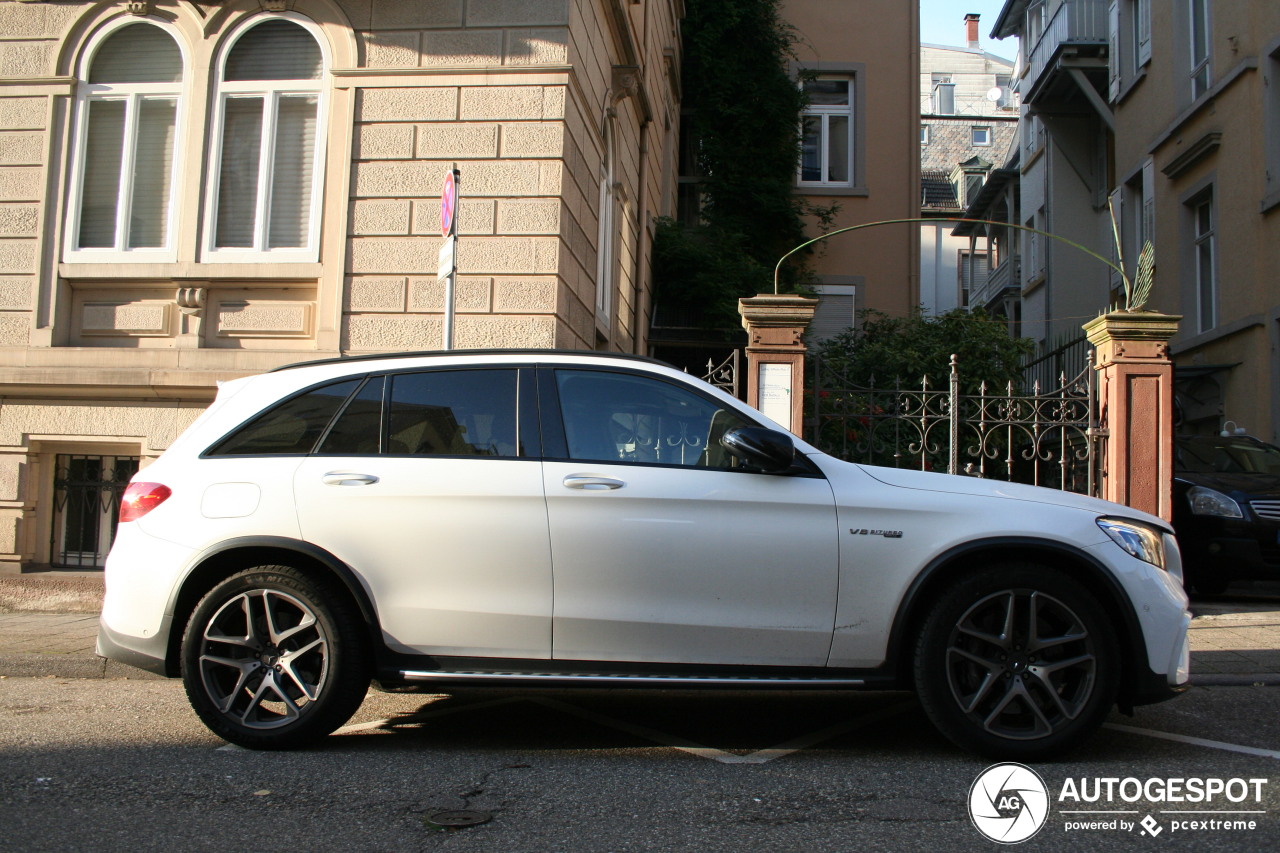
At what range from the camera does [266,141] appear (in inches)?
379

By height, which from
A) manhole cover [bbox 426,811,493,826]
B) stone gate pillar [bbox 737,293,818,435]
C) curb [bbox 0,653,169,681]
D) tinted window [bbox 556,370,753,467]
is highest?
stone gate pillar [bbox 737,293,818,435]

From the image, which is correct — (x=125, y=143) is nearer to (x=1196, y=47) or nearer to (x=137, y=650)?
(x=137, y=650)

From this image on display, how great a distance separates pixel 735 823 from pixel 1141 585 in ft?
6.38

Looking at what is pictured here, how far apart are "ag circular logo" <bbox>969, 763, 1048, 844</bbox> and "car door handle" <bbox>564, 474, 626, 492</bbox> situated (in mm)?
1764

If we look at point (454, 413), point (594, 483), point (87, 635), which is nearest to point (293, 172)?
point (87, 635)

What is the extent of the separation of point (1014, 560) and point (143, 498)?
3.68m

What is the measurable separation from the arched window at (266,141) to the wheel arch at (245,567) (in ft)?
18.3

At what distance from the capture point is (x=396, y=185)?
9258 mm

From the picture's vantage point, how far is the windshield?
10.4m

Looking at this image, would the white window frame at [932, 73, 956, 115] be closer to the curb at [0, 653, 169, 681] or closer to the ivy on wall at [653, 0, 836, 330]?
the ivy on wall at [653, 0, 836, 330]

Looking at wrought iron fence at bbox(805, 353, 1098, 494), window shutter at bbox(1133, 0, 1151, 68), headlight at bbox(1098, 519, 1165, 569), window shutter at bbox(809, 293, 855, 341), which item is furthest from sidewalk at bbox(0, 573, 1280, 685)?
window shutter at bbox(1133, 0, 1151, 68)

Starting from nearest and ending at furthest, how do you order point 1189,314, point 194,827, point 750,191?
1. point 194,827
2. point 1189,314
3. point 750,191

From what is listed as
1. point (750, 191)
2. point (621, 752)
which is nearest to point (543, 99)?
point (621, 752)

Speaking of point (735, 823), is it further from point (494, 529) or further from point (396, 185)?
point (396, 185)
